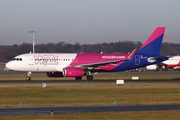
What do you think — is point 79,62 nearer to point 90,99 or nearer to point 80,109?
point 90,99

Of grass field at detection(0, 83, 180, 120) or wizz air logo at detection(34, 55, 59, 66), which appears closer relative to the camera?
grass field at detection(0, 83, 180, 120)

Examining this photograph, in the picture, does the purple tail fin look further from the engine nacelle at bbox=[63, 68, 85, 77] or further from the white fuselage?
the white fuselage

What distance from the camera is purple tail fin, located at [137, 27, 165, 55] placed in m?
72.9

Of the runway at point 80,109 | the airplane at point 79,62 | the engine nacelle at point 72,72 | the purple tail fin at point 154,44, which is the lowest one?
the runway at point 80,109

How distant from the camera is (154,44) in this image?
242ft

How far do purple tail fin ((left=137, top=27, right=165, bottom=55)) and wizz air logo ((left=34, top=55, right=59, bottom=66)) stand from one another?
41.5ft

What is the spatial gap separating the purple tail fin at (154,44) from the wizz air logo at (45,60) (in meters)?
12.7

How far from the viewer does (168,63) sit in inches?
4749

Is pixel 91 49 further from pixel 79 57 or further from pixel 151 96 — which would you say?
pixel 151 96

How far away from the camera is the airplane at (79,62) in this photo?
6812 centimetres

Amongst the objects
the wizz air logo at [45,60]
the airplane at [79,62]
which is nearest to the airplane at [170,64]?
the airplane at [79,62]

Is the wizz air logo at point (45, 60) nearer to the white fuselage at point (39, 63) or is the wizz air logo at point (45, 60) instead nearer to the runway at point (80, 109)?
the white fuselage at point (39, 63)

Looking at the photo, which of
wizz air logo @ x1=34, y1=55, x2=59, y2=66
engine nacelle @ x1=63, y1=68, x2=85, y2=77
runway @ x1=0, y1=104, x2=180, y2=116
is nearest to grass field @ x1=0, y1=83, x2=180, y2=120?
runway @ x1=0, y1=104, x2=180, y2=116

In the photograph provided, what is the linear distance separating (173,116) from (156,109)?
150 inches
